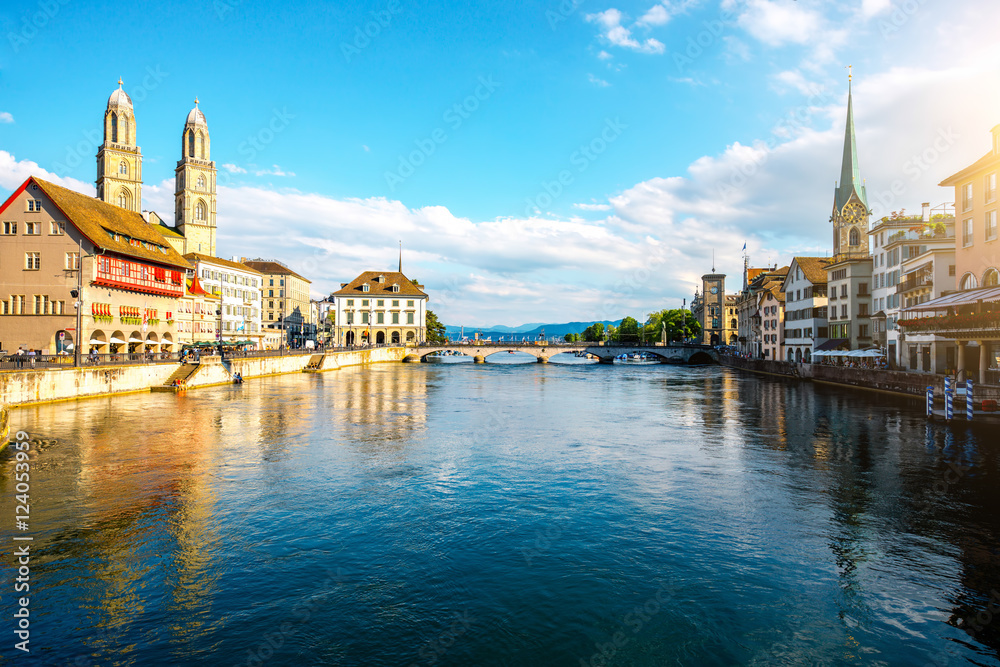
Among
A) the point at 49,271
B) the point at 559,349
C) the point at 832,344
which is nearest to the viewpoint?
the point at 49,271

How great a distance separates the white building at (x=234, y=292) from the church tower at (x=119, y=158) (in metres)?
28.1

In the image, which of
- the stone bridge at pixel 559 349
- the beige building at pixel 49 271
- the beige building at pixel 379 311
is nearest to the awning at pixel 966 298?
the beige building at pixel 49 271

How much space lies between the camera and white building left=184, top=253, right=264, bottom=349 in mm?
100188

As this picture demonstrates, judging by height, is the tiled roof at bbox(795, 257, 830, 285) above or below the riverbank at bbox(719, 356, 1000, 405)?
above

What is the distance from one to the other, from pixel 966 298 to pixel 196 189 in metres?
131

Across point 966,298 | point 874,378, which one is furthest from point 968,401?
point 874,378

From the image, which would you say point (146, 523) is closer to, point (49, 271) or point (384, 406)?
point (384, 406)

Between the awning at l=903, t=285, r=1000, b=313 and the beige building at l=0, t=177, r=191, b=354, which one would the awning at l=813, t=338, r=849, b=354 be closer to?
the awning at l=903, t=285, r=1000, b=313

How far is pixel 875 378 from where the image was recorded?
52.2 m

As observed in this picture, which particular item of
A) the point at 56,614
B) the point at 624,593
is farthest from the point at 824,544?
the point at 56,614

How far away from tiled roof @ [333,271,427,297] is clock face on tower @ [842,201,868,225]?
8240 cm

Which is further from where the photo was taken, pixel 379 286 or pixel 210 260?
pixel 379 286

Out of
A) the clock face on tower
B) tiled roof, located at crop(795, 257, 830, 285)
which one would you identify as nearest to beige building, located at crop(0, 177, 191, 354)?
tiled roof, located at crop(795, 257, 830, 285)

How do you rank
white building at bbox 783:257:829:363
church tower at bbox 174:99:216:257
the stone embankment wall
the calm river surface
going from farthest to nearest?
church tower at bbox 174:99:216:257, white building at bbox 783:257:829:363, the stone embankment wall, the calm river surface
